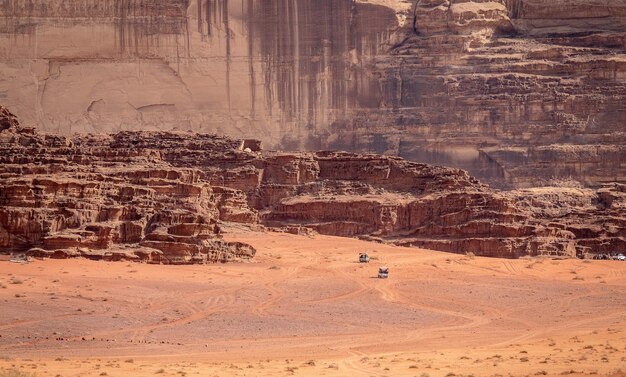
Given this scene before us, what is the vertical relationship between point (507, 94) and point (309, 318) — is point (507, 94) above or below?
above

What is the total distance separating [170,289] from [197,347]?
9388 mm

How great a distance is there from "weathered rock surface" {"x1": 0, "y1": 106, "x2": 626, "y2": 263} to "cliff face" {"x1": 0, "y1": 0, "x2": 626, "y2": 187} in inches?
314

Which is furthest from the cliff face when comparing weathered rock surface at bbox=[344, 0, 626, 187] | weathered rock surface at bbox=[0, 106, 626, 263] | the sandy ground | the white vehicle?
the white vehicle

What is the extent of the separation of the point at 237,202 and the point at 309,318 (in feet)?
82.2

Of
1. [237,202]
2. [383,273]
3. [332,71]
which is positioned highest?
[332,71]

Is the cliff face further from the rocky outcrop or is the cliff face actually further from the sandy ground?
the rocky outcrop

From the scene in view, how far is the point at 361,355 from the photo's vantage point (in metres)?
38.8

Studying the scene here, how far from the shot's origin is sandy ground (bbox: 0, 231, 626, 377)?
36.1m

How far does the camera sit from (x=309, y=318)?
151 feet

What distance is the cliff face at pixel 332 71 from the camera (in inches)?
3536

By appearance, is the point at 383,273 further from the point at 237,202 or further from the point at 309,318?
the point at 237,202

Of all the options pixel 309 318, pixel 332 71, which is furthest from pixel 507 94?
pixel 309 318

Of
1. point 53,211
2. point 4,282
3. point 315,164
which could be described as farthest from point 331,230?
point 4,282

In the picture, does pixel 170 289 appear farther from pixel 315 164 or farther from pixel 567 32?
pixel 567 32
